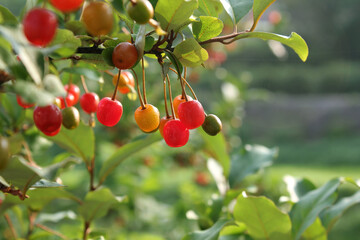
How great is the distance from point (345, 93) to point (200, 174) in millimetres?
10109

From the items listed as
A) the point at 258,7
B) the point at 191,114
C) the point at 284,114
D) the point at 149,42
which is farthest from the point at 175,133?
the point at 284,114

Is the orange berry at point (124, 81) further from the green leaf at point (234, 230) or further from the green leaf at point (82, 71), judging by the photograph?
the green leaf at point (234, 230)

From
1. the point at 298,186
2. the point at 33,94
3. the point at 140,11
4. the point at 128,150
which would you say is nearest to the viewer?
the point at 33,94

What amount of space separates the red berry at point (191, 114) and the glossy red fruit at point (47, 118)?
0.63 ft

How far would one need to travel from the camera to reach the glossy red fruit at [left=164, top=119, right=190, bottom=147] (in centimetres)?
66

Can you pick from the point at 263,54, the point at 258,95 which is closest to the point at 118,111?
the point at 258,95

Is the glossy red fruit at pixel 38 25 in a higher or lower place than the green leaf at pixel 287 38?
higher

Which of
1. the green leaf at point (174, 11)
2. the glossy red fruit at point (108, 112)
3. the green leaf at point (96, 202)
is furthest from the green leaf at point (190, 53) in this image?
the green leaf at point (96, 202)

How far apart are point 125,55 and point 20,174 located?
0.77ft

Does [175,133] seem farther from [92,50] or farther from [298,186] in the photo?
[298,186]

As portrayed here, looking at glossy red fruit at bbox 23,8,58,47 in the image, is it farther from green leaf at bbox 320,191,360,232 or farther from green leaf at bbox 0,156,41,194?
green leaf at bbox 320,191,360,232

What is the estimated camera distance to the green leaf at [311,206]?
0.83 meters

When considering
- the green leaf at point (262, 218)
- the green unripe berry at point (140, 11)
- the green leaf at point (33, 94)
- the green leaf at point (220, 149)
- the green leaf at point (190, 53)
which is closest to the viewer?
the green leaf at point (33, 94)

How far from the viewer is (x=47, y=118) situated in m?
0.54
